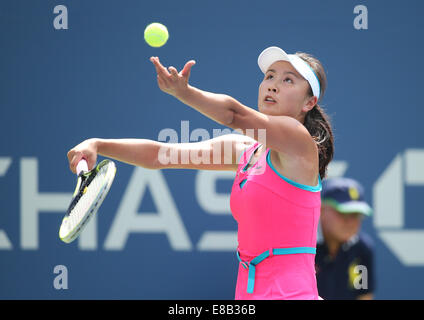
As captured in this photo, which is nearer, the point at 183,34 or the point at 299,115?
the point at 299,115

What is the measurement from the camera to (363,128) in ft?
14.1

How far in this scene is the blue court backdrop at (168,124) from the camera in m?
4.19

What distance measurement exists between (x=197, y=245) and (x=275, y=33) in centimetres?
159

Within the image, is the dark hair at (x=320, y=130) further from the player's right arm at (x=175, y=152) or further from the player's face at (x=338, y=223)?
the player's face at (x=338, y=223)

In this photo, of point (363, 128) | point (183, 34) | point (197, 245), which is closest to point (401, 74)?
point (363, 128)

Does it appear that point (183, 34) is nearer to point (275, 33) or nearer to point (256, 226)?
point (275, 33)

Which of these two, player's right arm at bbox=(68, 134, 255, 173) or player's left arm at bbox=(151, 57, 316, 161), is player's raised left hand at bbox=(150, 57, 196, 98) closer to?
player's left arm at bbox=(151, 57, 316, 161)

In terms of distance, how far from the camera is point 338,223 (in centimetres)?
334

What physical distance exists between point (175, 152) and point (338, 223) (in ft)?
3.93

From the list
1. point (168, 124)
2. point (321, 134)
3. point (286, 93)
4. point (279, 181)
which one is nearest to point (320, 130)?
point (321, 134)

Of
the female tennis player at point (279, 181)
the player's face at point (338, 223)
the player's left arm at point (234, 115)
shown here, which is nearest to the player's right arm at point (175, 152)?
the female tennis player at point (279, 181)

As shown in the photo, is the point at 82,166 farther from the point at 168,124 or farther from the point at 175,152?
the point at 168,124

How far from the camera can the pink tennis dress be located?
2238 millimetres

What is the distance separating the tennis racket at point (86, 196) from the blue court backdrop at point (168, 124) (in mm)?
1845
